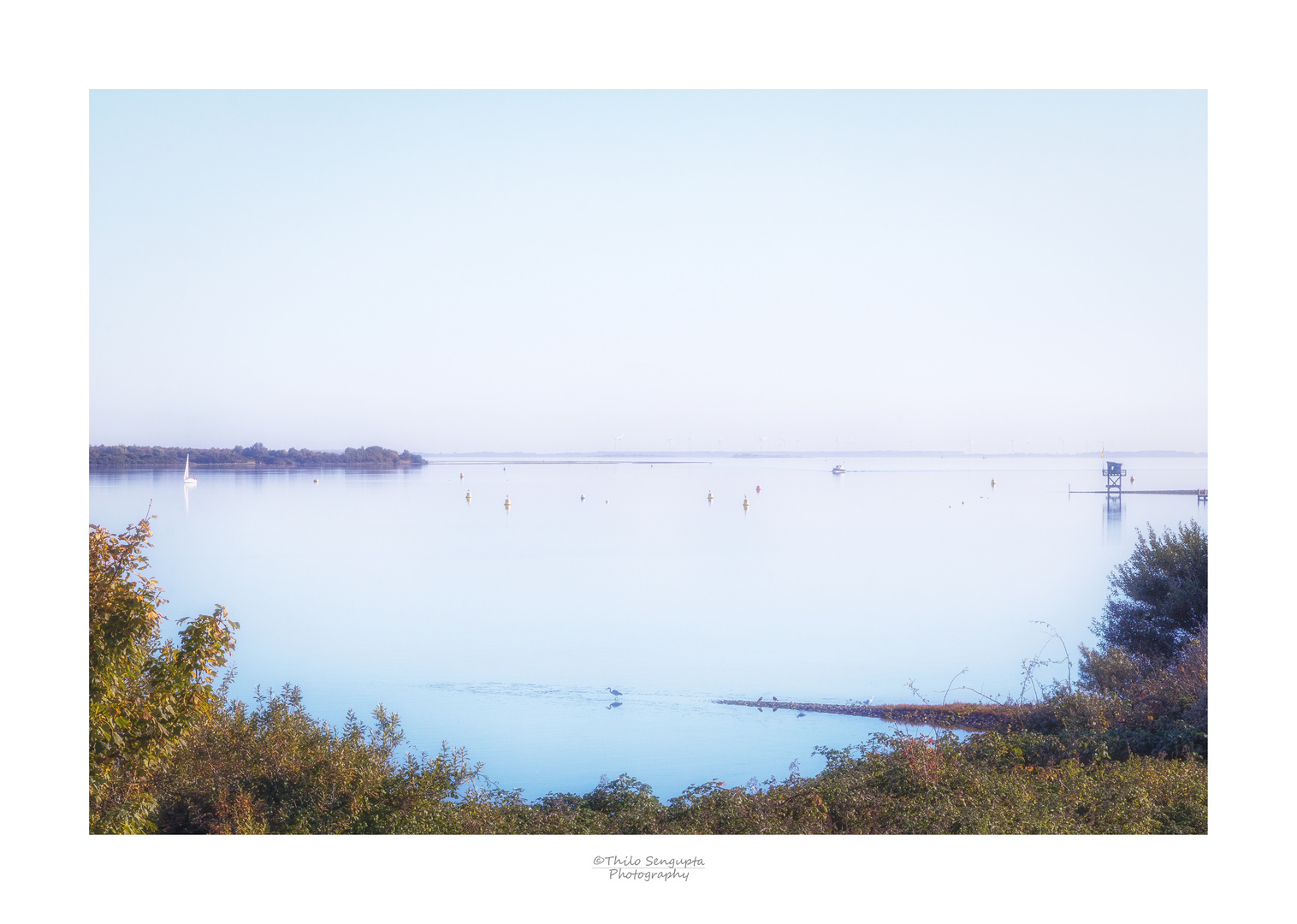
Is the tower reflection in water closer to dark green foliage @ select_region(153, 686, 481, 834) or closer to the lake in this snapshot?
the lake

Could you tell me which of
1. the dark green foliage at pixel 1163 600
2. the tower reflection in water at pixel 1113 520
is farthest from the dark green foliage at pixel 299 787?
the tower reflection in water at pixel 1113 520

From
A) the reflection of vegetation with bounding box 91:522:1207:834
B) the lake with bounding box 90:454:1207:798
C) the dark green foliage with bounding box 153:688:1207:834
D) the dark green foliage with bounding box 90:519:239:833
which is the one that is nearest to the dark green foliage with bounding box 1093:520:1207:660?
the lake with bounding box 90:454:1207:798

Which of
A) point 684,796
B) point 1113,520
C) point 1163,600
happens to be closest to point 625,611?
point 1163,600

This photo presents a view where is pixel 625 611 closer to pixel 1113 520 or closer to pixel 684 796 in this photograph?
pixel 684 796

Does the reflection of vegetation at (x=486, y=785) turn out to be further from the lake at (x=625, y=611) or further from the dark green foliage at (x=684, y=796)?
the lake at (x=625, y=611)
